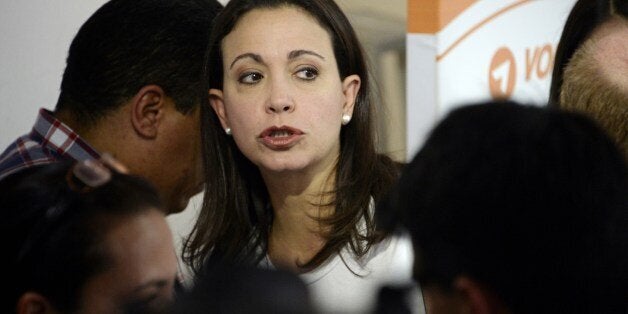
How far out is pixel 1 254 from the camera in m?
1.19

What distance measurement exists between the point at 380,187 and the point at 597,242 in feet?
2.87

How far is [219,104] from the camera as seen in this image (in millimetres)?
1838

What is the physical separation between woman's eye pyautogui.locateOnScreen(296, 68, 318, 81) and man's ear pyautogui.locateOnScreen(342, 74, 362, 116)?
7 centimetres

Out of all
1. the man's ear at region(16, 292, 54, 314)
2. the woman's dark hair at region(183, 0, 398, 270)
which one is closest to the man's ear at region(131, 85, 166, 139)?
the woman's dark hair at region(183, 0, 398, 270)

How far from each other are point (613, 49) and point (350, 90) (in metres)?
0.44

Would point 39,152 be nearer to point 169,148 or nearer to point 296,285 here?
point 169,148

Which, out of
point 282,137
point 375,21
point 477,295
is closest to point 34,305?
point 477,295

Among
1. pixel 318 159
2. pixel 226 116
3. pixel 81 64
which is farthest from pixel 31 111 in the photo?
pixel 318 159

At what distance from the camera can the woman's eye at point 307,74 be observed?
5.73ft

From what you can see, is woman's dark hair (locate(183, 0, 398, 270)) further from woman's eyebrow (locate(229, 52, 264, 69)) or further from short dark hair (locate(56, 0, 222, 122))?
short dark hair (locate(56, 0, 222, 122))

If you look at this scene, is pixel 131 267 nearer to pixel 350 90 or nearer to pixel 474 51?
pixel 350 90

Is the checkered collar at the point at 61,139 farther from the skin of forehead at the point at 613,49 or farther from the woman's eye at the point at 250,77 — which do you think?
the skin of forehead at the point at 613,49

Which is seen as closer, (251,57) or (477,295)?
(477,295)

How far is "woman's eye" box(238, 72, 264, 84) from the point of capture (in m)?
1.76
